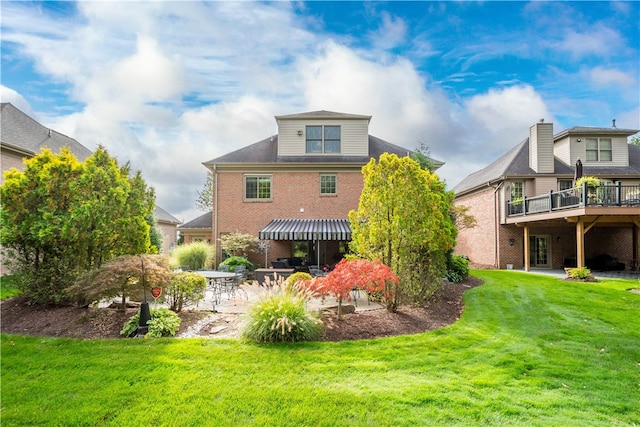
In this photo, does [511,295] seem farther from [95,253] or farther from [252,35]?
[95,253]

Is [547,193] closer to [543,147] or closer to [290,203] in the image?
[543,147]

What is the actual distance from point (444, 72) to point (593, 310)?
485 inches

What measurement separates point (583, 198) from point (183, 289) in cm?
2056

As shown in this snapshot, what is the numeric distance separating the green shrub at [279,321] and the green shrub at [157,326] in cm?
196

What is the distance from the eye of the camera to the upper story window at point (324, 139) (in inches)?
906

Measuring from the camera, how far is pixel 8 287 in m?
11.4

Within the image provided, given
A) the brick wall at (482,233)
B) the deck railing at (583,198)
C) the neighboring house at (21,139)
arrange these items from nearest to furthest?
1. the deck railing at (583,198)
2. the neighboring house at (21,139)
3. the brick wall at (482,233)

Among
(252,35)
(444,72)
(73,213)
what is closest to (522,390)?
(73,213)

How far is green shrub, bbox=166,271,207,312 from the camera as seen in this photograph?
9.97m

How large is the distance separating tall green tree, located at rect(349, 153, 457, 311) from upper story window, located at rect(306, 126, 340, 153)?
11.9 metres

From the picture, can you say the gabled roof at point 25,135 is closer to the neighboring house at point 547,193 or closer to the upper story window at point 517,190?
the neighboring house at point 547,193

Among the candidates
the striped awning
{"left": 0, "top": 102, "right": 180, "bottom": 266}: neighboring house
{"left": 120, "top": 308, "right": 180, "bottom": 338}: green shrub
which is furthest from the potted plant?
{"left": 0, "top": 102, "right": 180, "bottom": 266}: neighboring house

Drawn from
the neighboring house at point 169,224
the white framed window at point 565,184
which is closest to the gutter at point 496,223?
the white framed window at point 565,184

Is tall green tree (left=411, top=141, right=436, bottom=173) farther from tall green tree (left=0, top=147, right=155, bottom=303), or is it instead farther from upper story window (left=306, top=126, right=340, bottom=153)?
tall green tree (left=0, top=147, right=155, bottom=303)
